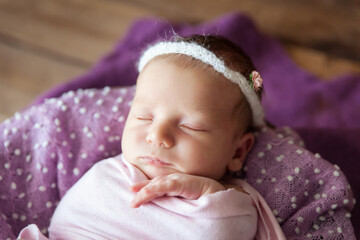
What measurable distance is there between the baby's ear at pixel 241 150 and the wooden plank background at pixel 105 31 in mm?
770

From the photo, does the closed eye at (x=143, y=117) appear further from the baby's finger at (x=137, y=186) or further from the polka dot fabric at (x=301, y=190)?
the polka dot fabric at (x=301, y=190)

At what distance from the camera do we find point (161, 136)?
962 millimetres

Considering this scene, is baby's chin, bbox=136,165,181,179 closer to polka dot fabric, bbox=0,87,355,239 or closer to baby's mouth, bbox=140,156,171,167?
baby's mouth, bbox=140,156,171,167

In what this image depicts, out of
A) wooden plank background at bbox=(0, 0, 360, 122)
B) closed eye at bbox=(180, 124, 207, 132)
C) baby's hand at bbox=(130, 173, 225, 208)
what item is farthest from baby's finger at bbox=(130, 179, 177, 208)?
wooden plank background at bbox=(0, 0, 360, 122)

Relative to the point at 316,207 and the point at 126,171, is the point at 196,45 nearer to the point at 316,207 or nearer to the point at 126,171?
the point at 126,171

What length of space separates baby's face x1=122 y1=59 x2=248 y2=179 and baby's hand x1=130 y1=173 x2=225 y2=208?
0.11 feet

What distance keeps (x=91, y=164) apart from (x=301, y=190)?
1.77ft

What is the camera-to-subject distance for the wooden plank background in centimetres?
179

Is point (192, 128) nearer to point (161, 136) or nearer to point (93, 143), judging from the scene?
point (161, 136)

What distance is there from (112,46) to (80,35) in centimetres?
15

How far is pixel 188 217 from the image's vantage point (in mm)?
974

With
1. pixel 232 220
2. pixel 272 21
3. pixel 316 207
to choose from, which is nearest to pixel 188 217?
pixel 232 220

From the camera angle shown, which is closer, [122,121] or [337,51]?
[122,121]

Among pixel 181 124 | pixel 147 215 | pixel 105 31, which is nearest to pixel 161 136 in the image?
pixel 181 124
